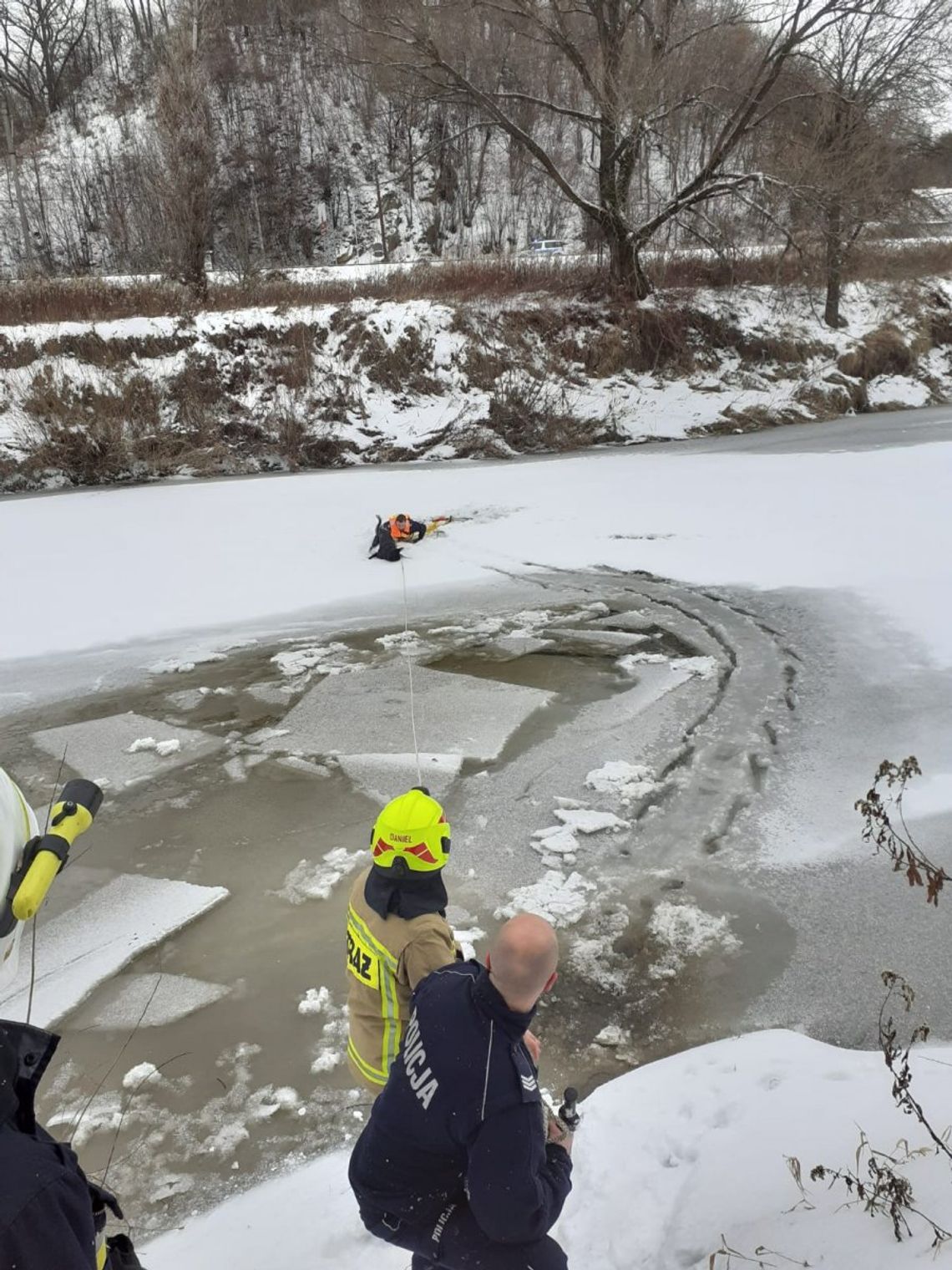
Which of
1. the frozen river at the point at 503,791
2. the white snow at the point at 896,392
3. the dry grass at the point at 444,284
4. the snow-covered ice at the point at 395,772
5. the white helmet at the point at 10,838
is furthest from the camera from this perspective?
the white snow at the point at 896,392

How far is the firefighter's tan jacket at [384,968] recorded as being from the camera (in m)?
2.05

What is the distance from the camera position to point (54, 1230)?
3.55 ft

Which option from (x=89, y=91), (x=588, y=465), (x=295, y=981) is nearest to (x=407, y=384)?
(x=588, y=465)

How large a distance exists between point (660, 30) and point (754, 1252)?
21.0 m

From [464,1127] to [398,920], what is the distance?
2.03 ft

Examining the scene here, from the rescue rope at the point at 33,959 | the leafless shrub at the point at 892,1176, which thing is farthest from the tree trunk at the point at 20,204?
the leafless shrub at the point at 892,1176

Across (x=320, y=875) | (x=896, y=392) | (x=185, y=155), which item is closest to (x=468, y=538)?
(x=320, y=875)

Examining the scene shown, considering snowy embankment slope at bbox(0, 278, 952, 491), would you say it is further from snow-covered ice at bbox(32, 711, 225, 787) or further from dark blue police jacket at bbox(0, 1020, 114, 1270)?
dark blue police jacket at bbox(0, 1020, 114, 1270)

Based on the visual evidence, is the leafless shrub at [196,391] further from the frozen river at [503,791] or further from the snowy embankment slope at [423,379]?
the frozen river at [503,791]

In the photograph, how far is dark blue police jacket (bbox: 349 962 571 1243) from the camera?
1.50 metres

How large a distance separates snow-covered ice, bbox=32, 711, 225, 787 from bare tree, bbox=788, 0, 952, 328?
16.1m

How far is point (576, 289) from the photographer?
1864cm

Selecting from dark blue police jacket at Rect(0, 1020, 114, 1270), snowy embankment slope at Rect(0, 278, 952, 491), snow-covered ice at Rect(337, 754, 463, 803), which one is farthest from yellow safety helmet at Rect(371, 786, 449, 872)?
snowy embankment slope at Rect(0, 278, 952, 491)

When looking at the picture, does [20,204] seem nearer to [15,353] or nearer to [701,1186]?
[15,353]
